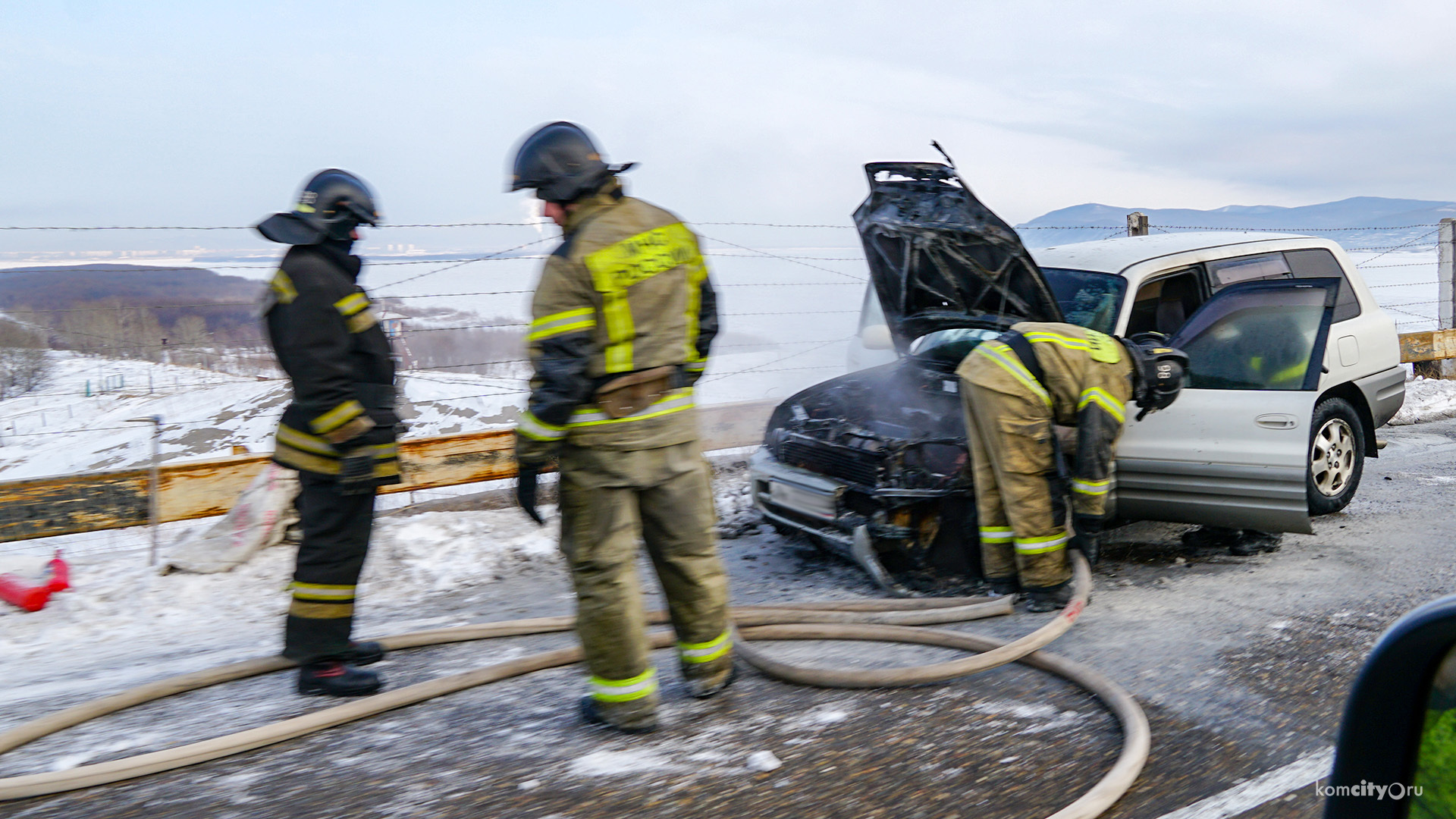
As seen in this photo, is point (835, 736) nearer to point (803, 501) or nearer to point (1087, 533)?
point (803, 501)

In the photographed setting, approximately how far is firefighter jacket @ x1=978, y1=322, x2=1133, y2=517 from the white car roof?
1.30 m

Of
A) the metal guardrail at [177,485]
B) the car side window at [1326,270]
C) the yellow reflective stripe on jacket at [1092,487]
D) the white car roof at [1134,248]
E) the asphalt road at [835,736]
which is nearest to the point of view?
the asphalt road at [835,736]

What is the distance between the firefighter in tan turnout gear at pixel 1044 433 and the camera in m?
3.96

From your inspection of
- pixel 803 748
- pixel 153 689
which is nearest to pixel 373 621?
pixel 153 689

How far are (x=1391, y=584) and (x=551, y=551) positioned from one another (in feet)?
14.5

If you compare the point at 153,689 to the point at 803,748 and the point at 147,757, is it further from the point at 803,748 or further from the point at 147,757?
the point at 803,748

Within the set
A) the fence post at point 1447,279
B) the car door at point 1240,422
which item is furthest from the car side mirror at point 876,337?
the fence post at point 1447,279

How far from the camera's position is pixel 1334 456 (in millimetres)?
5238

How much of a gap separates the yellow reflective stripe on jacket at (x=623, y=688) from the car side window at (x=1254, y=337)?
3329mm

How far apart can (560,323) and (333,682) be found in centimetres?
161

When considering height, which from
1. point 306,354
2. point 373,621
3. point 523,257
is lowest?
point 373,621

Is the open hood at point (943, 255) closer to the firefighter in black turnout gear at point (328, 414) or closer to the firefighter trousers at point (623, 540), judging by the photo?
the firefighter trousers at point (623, 540)

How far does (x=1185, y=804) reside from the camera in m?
2.49
